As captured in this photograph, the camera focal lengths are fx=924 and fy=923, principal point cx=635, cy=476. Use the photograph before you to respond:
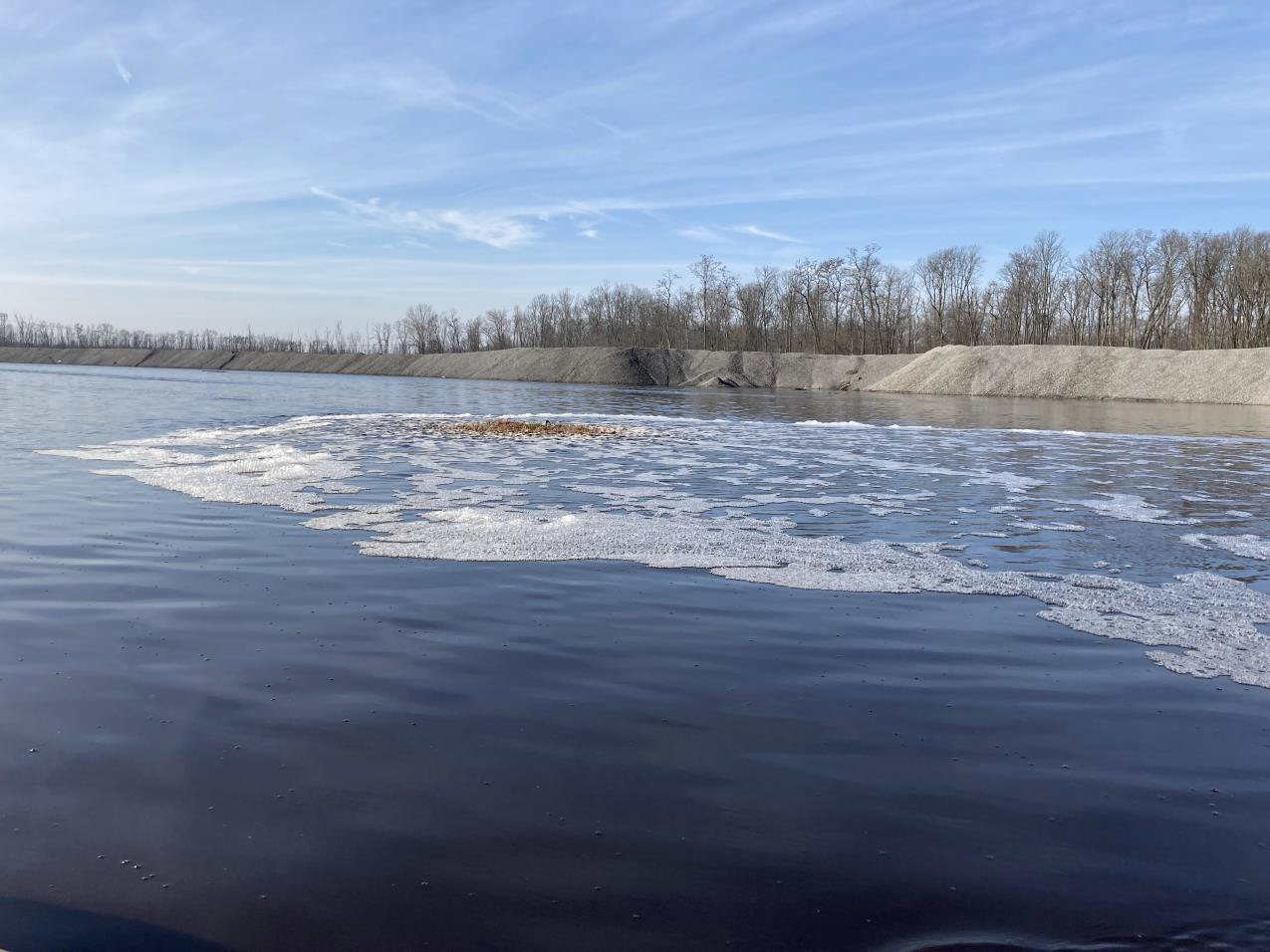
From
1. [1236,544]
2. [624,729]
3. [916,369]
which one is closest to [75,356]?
[916,369]

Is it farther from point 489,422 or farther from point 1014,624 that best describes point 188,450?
point 1014,624

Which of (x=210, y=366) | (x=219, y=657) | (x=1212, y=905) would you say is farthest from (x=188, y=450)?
(x=210, y=366)

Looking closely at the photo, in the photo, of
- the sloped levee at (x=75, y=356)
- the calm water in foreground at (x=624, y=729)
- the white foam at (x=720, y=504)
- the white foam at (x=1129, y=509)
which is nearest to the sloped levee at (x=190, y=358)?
the sloped levee at (x=75, y=356)

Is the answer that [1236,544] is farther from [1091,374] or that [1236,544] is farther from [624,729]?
[1091,374]

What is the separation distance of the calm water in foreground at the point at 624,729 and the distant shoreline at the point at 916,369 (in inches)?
2558

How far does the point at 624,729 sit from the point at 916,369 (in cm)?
8413

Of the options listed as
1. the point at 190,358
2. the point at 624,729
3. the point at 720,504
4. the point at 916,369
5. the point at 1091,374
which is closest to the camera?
the point at 624,729

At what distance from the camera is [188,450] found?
20625mm

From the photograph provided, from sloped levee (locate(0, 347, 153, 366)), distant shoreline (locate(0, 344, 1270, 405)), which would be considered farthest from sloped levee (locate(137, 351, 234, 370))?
distant shoreline (locate(0, 344, 1270, 405))

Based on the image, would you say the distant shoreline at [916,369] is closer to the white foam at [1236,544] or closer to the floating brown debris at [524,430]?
the floating brown debris at [524,430]

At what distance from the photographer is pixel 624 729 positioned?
543 centimetres

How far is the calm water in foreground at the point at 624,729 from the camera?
3703 millimetres

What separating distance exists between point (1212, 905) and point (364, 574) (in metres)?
7.50

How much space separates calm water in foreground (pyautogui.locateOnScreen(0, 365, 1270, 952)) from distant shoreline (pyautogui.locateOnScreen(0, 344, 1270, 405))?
65.0m
